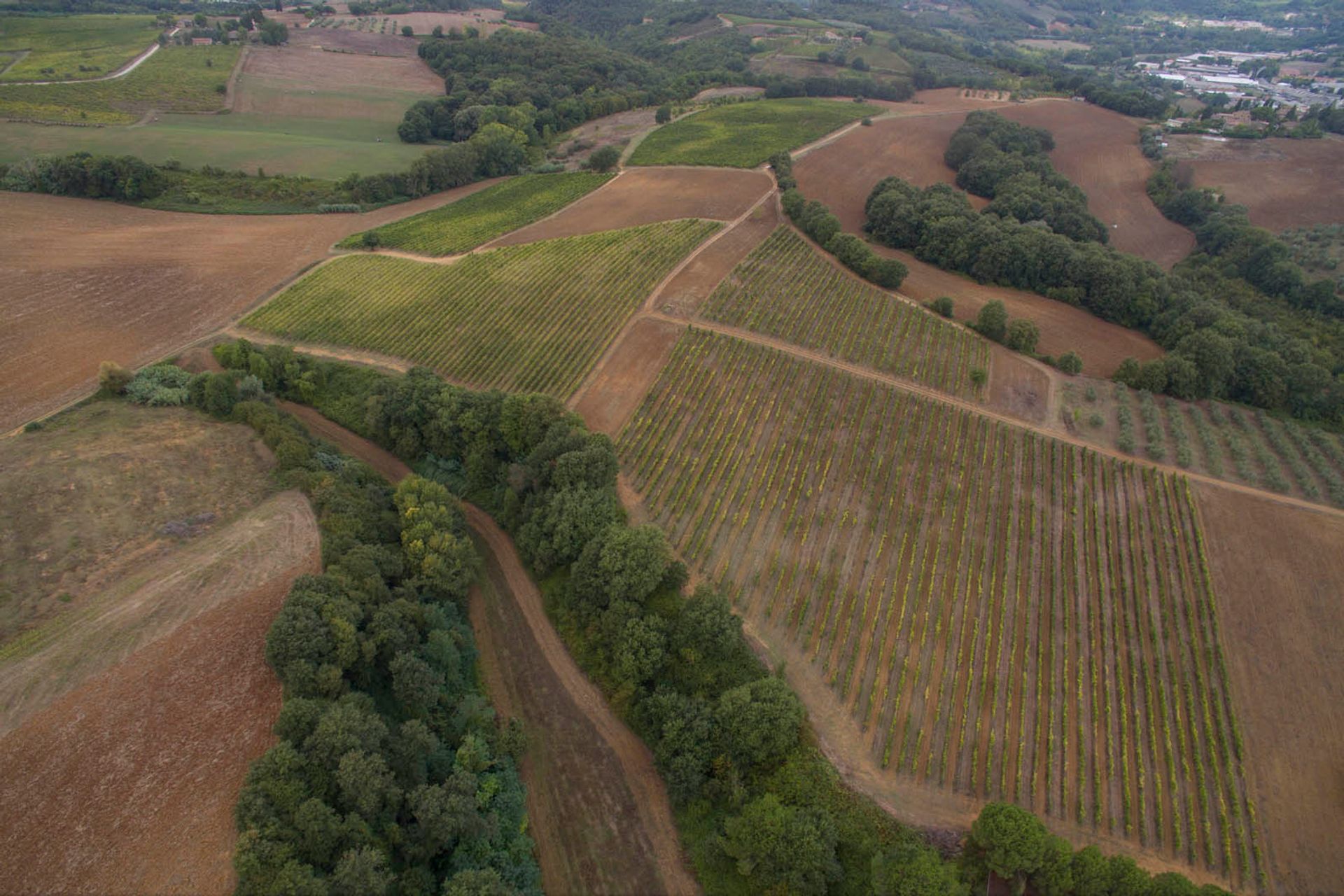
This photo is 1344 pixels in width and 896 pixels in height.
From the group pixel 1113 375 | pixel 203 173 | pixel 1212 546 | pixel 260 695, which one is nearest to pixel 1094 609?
pixel 1212 546

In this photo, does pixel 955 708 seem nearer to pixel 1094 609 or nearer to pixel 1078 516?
pixel 1094 609

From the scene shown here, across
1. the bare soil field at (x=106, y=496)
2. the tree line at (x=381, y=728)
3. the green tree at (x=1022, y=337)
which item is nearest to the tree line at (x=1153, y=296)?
the green tree at (x=1022, y=337)

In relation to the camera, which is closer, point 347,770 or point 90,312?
point 347,770

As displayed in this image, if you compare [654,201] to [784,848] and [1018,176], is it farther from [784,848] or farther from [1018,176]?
[784,848]

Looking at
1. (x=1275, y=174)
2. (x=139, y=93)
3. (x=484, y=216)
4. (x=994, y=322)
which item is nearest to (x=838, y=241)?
(x=994, y=322)

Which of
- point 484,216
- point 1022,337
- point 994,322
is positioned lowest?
point 1022,337
